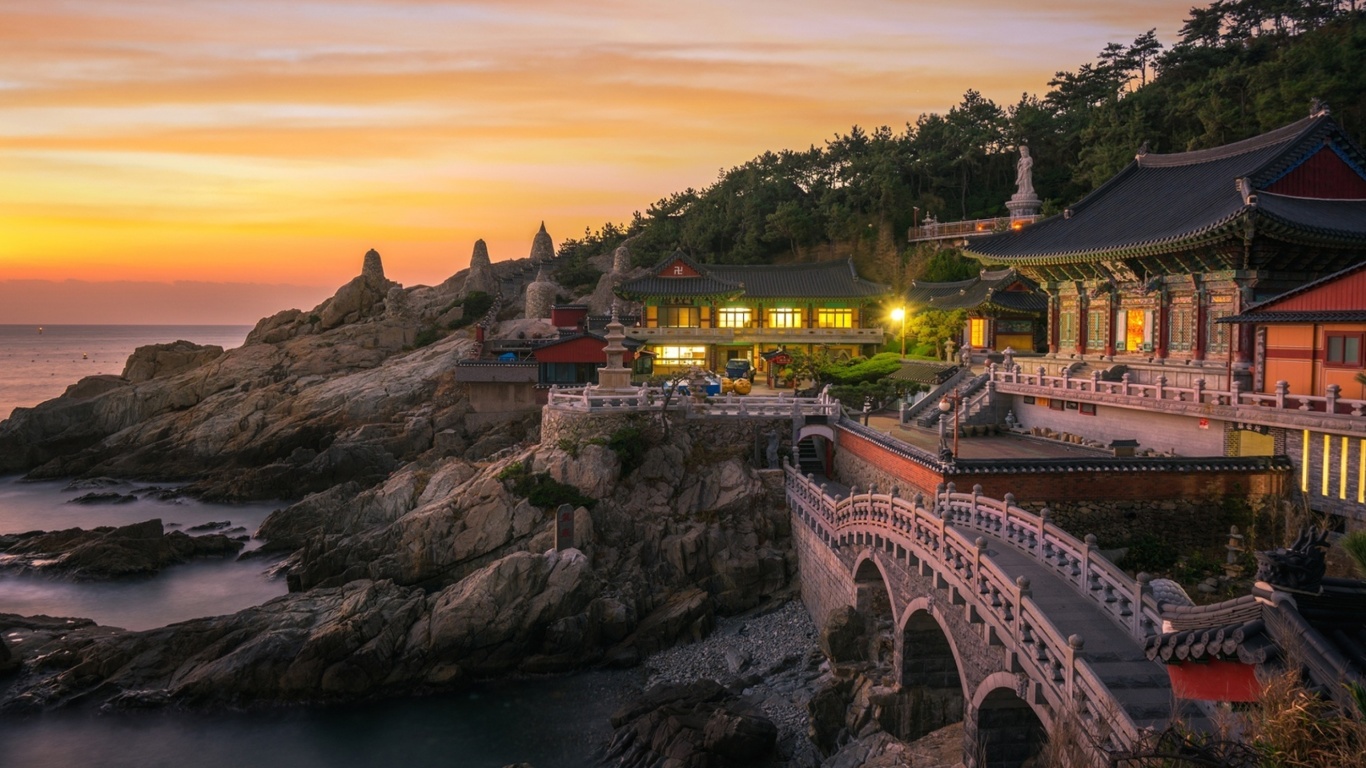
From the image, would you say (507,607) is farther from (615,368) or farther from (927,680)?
(615,368)

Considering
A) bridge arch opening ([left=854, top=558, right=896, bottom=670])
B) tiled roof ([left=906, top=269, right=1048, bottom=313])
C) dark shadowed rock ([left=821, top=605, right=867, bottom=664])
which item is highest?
tiled roof ([left=906, top=269, right=1048, bottom=313])

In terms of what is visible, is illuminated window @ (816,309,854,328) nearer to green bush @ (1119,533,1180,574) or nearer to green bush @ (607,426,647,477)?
green bush @ (607,426,647,477)

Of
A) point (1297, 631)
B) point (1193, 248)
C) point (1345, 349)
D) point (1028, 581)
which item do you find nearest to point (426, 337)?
point (1193, 248)

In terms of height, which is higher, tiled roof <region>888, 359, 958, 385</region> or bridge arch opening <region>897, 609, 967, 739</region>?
tiled roof <region>888, 359, 958, 385</region>

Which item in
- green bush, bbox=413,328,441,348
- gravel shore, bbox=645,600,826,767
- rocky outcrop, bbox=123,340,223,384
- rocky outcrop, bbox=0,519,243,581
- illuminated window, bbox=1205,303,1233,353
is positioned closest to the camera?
gravel shore, bbox=645,600,826,767

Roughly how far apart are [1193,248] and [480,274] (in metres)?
66.0

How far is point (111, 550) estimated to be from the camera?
41.9 m

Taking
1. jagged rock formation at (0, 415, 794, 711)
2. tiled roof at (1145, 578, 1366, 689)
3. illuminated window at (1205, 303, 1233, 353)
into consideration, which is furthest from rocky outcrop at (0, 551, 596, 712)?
tiled roof at (1145, 578, 1366, 689)

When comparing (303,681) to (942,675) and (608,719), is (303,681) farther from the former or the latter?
(942,675)

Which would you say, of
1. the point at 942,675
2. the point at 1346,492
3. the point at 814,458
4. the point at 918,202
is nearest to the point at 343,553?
the point at 814,458

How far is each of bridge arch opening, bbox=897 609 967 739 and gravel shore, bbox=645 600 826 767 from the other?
2.96m

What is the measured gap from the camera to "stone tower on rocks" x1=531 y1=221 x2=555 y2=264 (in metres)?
97.2

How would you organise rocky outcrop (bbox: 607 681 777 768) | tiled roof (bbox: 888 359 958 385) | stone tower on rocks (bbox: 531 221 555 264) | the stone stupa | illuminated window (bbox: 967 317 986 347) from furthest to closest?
stone tower on rocks (bbox: 531 221 555 264) < illuminated window (bbox: 967 317 986 347) < tiled roof (bbox: 888 359 958 385) < the stone stupa < rocky outcrop (bbox: 607 681 777 768)

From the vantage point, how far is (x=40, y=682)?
30141 mm
